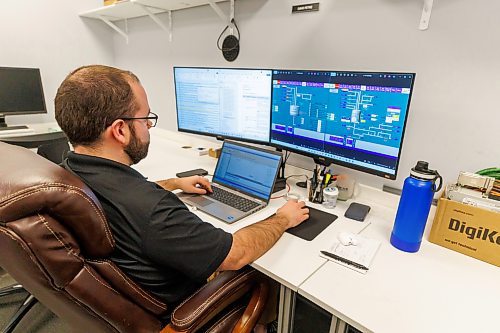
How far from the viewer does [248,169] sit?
1412mm

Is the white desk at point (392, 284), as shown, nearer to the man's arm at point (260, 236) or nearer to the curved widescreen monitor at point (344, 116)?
the man's arm at point (260, 236)

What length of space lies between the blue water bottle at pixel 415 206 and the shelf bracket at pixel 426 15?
62cm

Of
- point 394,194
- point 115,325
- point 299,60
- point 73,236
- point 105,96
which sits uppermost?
point 299,60

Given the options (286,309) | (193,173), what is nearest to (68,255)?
(286,309)

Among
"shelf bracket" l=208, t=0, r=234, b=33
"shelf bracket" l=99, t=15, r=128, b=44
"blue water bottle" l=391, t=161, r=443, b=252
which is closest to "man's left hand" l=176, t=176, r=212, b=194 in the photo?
"blue water bottle" l=391, t=161, r=443, b=252

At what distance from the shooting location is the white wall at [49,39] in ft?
8.29

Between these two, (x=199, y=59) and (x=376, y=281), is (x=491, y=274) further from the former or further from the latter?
(x=199, y=59)

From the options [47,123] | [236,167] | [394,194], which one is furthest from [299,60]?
[47,123]

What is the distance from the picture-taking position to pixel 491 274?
94 centimetres

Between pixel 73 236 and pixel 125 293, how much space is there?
0.22 meters

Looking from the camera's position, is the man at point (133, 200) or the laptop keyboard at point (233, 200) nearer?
the man at point (133, 200)

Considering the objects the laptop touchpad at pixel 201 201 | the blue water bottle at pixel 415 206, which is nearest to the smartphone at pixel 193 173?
the laptop touchpad at pixel 201 201

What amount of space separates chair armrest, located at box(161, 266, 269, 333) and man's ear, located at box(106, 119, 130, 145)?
520 mm

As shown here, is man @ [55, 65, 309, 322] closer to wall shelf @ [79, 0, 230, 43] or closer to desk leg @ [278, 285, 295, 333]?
desk leg @ [278, 285, 295, 333]
